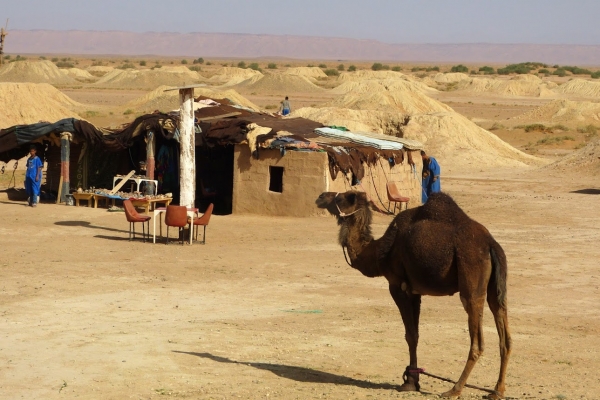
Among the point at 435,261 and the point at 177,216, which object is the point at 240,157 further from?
the point at 435,261

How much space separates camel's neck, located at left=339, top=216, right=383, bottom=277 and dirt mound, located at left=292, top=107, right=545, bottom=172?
27.4 metres

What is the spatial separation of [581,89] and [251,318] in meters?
73.5

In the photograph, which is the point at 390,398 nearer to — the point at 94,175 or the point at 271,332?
the point at 271,332

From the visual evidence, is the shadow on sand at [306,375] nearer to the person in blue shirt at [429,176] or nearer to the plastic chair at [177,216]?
the plastic chair at [177,216]

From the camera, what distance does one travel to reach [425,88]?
80.7 metres

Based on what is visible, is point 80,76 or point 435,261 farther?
point 80,76

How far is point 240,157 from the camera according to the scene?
2322 cm

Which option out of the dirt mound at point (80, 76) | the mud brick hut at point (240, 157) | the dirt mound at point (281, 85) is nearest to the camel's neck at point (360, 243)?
the mud brick hut at point (240, 157)

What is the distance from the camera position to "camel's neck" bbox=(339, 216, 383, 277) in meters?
8.99

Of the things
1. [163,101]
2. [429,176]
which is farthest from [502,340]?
[163,101]

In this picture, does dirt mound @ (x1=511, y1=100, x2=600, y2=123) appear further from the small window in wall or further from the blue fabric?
the small window in wall

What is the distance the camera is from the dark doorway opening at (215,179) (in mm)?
25031

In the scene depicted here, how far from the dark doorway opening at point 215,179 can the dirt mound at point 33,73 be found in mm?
59327

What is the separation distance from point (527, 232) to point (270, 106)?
139 ft
